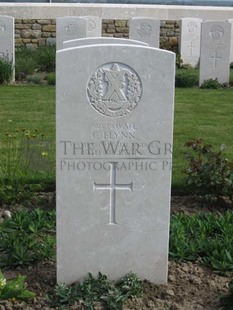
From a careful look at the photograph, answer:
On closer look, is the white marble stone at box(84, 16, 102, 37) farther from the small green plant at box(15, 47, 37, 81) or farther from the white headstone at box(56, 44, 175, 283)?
the white headstone at box(56, 44, 175, 283)

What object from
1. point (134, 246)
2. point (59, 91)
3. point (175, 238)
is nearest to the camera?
point (59, 91)

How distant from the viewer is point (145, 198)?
4.01m

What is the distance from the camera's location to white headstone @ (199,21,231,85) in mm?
12891

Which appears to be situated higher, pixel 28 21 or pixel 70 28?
pixel 28 21

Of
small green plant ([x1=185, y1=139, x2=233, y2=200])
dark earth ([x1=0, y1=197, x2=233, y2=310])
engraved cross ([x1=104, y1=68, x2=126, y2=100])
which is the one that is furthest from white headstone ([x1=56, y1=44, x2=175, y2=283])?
small green plant ([x1=185, y1=139, x2=233, y2=200])

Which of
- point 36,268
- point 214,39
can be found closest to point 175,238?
point 36,268

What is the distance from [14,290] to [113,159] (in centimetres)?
90

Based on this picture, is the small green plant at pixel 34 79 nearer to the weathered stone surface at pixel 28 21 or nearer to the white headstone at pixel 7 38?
the white headstone at pixel 7 38

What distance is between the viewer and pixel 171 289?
4.14m

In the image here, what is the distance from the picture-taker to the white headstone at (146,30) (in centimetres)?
1395

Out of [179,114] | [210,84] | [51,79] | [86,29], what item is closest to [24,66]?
[51,79]

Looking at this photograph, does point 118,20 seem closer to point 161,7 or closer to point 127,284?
point 161,7

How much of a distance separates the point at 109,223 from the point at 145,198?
25cm

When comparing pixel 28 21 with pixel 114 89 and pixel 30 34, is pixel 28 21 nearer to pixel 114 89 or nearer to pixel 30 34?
pixel 30 34
